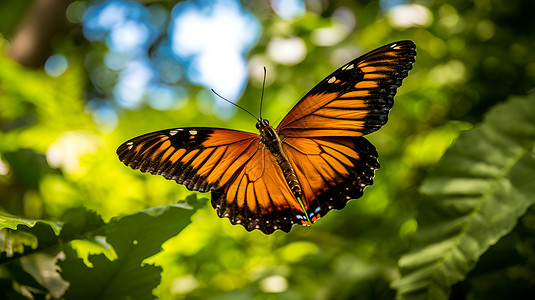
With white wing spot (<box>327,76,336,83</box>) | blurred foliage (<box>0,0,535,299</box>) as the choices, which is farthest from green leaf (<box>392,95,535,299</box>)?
white wing spot (<box>327,76,336,83</box>)

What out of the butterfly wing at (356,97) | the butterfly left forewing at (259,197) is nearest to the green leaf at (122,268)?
the butterfly left forewing at (259,197)

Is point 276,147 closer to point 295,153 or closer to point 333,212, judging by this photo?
point 295,153

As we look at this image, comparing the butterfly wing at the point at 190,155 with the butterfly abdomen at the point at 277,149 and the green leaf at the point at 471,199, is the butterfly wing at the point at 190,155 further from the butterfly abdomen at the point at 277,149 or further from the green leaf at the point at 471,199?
the green leaf at the point at 471,199

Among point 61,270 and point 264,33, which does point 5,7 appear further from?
point 61,270

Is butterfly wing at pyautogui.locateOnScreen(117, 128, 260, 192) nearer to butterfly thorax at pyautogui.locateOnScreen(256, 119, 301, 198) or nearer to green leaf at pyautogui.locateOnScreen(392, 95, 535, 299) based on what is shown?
butterfly thorax at pyautogui.locateOnScreen(256, 119, 301, 198)

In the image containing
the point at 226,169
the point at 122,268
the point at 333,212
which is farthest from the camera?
the point at 333,212

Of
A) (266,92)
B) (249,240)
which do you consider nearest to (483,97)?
(266,92)

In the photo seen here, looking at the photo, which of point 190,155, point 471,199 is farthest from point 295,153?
point 471,199
